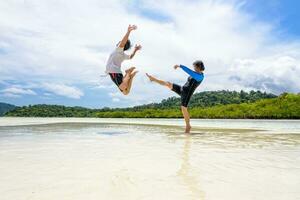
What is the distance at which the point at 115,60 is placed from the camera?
31.0ft

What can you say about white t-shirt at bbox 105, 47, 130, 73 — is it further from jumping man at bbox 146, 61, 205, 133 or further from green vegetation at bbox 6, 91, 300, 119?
green vegetation at bbox 6, 91, 300, 119

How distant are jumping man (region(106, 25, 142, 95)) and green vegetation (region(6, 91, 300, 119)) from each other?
25660mm

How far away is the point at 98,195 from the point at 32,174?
113cm

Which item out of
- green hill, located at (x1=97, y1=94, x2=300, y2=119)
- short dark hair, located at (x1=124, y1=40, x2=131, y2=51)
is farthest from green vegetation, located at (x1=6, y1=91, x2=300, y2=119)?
short dark hair, located at (x1=124, y1=40, x2=131, y2=51)

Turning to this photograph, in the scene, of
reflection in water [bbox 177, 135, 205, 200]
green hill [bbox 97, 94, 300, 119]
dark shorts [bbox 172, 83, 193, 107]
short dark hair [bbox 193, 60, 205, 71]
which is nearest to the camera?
reflection in water [bbox 177, 135, 205, 200]

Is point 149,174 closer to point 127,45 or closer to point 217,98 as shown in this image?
point 127,45

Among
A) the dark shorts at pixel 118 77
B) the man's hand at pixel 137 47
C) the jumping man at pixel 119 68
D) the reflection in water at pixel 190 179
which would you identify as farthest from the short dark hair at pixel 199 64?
the reflection in water at pixel 190 179

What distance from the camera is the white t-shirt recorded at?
9.39 m

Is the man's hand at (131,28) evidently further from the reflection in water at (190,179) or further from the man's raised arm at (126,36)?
the reflection in water at (190,179)

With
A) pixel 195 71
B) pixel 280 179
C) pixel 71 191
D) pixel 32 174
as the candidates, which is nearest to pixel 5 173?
pixel 32 174

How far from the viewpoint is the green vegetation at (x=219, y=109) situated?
34500mm

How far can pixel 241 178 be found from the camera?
356cm

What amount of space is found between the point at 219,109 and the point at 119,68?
35661 mm

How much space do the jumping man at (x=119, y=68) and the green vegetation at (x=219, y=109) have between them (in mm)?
25660
